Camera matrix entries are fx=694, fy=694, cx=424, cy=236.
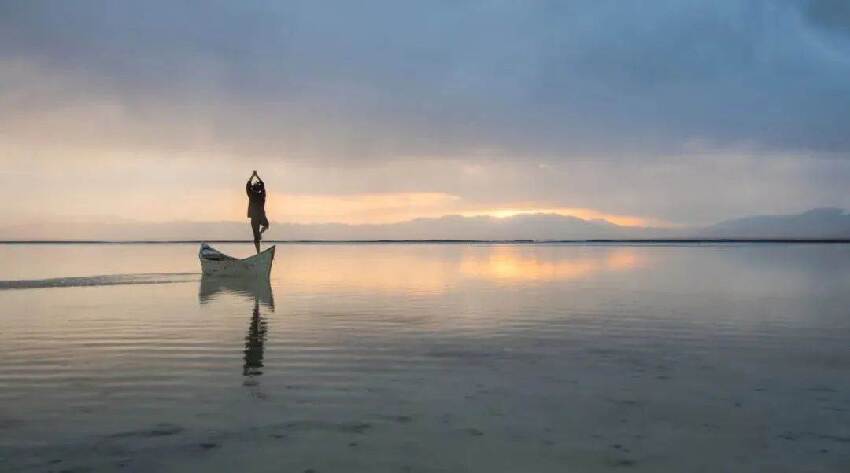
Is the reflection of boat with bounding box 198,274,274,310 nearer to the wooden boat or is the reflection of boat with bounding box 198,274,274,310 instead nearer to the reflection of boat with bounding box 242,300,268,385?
the wooden boat

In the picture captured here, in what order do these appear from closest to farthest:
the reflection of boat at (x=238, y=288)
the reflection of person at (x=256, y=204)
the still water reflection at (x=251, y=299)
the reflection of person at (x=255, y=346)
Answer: the reflection of person at (x=255, y=346)
the still water reflection at (x=251, y=299)
the reflection of boat at (x=238, y=288)
the reflection of person at (x=256, y=204)

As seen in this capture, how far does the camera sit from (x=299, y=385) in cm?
1286

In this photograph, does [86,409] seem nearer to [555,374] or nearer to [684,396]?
[555,374]

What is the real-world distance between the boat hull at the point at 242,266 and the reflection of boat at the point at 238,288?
0.32 metres

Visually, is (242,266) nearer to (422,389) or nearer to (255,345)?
(255,345)

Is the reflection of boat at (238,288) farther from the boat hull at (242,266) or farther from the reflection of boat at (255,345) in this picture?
the reflection of boat at (255,345)

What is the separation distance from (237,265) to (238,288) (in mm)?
6755

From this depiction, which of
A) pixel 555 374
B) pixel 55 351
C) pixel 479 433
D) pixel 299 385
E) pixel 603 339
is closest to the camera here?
pixel 479 433

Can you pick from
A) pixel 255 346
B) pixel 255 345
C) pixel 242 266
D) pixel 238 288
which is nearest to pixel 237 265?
pixel 242 266

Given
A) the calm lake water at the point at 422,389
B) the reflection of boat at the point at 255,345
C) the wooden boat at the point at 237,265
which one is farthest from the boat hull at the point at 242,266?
the reflection of boat at the point at 255,345

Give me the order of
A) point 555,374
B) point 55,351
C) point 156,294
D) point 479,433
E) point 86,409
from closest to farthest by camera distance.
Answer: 1. point 479,433
2. point 86,409
3. point 555,374
4. point 55,351
5. point 156,294

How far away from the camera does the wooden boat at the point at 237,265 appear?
4347 centimetres

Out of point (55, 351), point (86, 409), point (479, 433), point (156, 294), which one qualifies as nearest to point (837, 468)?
point (479, 433)

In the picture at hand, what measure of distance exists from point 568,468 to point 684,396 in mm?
4754
